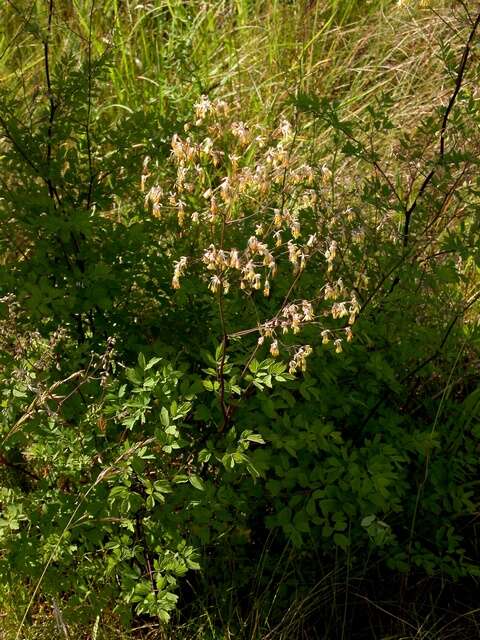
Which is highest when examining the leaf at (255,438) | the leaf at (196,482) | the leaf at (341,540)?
the leaf at (255,438)

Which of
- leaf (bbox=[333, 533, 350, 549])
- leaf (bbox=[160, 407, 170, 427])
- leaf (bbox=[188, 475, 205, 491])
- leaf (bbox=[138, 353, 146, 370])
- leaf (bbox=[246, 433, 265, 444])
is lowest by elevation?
leaf (bbox=[333, 533, 350, 549])

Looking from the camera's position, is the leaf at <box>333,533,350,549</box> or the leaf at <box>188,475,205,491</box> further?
the leaf at <box>333,533,350,549</box>

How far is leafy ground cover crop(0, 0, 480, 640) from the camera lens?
2564 mm

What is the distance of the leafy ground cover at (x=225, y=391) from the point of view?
8.41 feet

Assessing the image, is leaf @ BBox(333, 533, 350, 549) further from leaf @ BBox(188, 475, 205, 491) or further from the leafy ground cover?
leaf @ BBox(188, 475, 205, 491)

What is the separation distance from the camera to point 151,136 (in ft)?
9.87

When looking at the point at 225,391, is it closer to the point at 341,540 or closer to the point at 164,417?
the point at 164,417

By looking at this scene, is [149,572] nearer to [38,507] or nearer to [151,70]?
[38,507]

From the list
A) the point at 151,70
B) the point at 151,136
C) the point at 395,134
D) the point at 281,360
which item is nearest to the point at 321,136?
the point at 395,134

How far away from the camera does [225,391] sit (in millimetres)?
2648

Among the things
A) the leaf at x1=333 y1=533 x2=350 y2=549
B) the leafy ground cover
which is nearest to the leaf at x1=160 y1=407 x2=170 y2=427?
the leafy ground cover

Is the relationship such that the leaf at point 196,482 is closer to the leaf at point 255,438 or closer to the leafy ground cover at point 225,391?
the leafy ground cover at point 225,391

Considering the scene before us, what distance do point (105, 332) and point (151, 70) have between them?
2562mm

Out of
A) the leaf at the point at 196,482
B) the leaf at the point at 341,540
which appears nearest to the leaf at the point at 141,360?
the leaf at the point at 196,482
